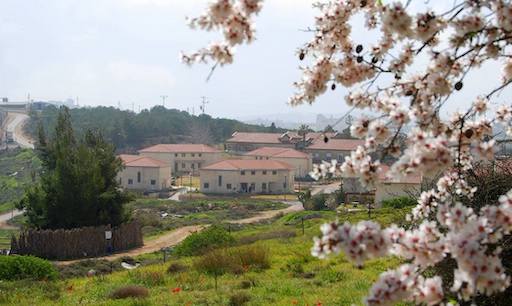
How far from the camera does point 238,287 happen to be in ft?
38.2

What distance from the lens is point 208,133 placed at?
110 metres

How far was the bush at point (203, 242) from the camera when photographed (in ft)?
69.3

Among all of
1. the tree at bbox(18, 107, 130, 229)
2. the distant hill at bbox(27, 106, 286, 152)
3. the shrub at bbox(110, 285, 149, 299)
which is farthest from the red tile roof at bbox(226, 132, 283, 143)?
the shrub at bbox(110, 285, 149, 299)

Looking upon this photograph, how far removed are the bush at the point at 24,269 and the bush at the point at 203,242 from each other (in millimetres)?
4527

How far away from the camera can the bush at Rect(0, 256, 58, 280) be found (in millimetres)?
17906

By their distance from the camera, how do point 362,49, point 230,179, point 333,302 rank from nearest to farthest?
point 362,49
point 333,302
point 230,179

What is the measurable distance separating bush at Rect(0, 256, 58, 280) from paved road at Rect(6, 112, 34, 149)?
79.5 meters

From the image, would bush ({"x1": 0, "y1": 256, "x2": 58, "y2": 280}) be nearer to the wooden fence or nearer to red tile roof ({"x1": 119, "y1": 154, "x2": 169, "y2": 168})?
the wooden fence

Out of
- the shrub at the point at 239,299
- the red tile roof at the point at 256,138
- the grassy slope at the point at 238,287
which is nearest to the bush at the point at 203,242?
the grassy slope at the point at 238,287

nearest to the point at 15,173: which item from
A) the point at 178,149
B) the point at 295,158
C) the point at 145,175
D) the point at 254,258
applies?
the point at 145,175

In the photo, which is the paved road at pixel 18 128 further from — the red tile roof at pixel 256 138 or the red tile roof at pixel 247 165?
the red tile roof at pixel 247 165

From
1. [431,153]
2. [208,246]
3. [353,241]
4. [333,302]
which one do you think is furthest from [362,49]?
[208,246]

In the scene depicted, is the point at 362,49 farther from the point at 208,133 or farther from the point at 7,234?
the point at 208,133

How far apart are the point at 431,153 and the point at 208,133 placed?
354 feet
